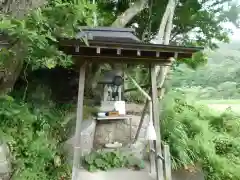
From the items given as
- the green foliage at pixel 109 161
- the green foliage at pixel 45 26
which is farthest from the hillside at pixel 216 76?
the green foliage at pixel 45 26

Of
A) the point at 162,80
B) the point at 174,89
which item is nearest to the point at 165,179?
the point at 162,80

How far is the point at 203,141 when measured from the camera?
491cm

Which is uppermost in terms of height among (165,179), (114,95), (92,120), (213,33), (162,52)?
(213,33)

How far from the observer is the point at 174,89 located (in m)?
7.37

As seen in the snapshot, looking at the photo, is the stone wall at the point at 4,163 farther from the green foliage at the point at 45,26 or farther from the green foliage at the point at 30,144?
the green foliage at the point at 45,26

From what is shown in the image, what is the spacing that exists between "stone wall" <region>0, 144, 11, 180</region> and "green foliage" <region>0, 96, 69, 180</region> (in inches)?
3.4

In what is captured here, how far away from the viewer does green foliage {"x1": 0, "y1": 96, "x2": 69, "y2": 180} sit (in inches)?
134

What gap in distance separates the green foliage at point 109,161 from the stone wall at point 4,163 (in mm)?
1222

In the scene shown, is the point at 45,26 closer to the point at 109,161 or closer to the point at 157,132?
the point at 157,132

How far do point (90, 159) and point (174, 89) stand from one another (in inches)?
153

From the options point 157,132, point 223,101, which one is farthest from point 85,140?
point 223,101

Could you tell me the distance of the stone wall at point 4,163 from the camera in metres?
3.33

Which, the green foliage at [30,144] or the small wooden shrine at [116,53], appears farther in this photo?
the green foliage at [30,144]

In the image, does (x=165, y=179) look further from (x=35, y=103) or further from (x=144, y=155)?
(x=35, y=103)
